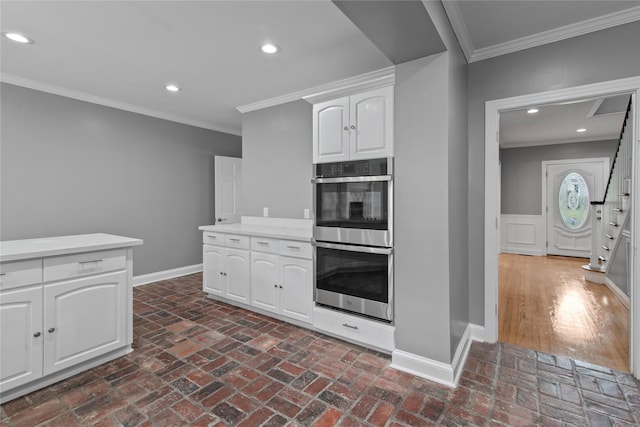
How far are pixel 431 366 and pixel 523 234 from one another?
21.1ft

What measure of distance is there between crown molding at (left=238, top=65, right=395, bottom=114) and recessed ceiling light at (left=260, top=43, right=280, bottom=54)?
47cm

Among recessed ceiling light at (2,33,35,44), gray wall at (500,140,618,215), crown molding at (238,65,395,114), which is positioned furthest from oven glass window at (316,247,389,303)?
gray wall at (500,140,618,215)

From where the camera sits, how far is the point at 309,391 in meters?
2.02

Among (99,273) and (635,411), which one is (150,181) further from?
(635,411)

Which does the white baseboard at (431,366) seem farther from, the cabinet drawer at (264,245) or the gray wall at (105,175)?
the gray wall at (105,175)

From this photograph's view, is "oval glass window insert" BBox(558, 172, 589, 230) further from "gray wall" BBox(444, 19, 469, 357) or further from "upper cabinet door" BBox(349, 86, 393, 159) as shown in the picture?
"upper cabinet door" BBox(349, 86, 393, 159)

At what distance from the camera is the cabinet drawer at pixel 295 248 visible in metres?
2.90

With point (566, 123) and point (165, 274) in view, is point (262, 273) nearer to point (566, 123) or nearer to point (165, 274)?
point (165, 274)

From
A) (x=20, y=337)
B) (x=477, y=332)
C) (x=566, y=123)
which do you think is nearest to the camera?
(x=20, y=337)

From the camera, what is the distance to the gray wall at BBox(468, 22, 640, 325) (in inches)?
86.3

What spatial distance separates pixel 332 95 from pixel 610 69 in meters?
2.06

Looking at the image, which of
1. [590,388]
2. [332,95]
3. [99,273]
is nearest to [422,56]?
[332,95]

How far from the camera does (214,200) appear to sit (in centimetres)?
537

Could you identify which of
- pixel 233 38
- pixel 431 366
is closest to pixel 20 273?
pixel 233 38
